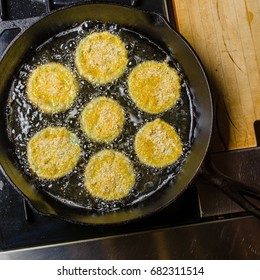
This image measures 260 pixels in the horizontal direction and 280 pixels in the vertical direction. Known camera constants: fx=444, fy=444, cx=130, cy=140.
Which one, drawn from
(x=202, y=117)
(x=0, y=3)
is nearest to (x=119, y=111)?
(x=202, y=117)

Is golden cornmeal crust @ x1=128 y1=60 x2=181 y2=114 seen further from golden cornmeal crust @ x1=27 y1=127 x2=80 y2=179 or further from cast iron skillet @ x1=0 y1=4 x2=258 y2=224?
golden cornmeal crust @ x1=27 y1=127 x2=80 y2=179

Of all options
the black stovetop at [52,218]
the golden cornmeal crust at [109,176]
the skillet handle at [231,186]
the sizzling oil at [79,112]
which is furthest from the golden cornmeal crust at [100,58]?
the skillet handle at [231,186]

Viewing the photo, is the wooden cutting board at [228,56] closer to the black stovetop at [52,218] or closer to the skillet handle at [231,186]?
the black stovetop at [52,218]

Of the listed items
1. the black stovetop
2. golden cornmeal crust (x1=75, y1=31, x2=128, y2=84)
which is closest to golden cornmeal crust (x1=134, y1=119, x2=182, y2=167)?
the black stovetop

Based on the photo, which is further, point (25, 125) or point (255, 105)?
point (255, 105)

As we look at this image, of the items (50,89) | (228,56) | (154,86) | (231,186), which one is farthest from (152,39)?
(231,186)

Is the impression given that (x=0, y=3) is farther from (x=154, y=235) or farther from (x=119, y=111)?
(x=154, y=235)
